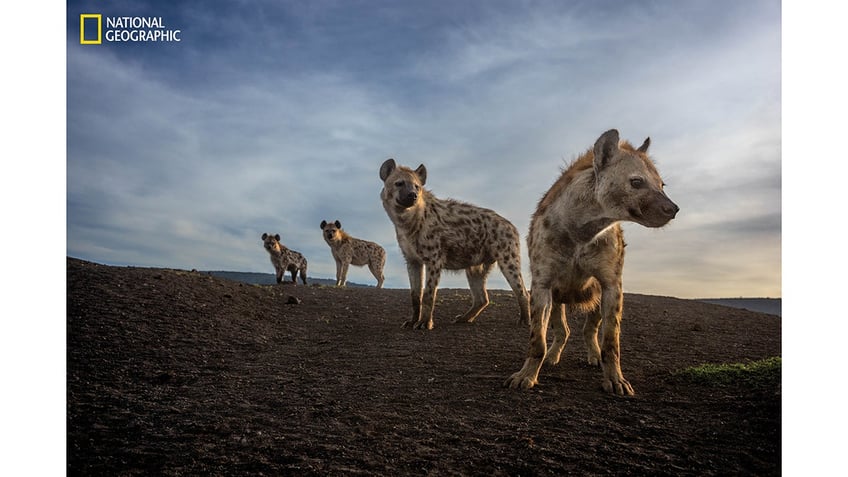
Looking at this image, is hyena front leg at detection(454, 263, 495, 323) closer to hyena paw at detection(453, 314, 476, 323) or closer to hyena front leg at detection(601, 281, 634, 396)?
hyena paw at detection(453, 314, 476, 323)

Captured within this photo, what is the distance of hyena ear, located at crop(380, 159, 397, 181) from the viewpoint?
6.95 m

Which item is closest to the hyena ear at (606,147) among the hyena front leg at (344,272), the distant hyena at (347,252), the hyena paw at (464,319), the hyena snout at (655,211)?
the hyena snout at (655,211)

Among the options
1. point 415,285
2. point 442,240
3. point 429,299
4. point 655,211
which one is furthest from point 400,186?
point 655,211

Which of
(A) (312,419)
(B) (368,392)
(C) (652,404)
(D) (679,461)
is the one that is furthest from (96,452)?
(C) (652,404)

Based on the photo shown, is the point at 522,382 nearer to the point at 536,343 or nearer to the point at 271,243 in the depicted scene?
the point at 536,343

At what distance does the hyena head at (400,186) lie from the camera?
21.4 ft

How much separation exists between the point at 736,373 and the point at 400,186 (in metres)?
4.28

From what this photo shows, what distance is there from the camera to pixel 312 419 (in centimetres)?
291

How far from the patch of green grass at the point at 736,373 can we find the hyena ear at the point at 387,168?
438 cm

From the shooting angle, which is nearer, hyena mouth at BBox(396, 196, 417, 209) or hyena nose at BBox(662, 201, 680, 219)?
hyena nose at BBox(662, 201, 680, 219)

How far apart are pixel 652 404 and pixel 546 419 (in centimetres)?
76

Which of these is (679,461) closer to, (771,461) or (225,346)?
(771,461)

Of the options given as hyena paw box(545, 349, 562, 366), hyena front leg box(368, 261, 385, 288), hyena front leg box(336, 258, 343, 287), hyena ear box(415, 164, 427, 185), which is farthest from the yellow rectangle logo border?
hyena front leg box(368, 261, 385, 288)

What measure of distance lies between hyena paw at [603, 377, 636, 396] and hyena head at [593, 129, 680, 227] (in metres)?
1.04
